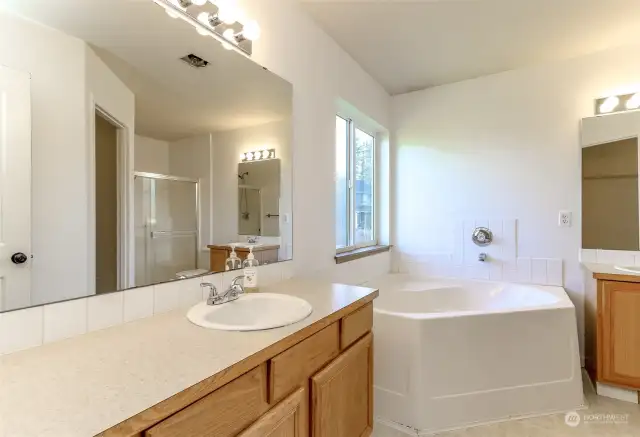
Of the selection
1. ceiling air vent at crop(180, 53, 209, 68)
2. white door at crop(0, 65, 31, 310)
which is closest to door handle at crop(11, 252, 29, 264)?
white door at crop(0, 65, 31, 310)

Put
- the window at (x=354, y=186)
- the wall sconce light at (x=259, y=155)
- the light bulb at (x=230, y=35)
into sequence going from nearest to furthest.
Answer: the light bulb at (x=230, y=35) < the wall sconce light at (x=259, y=155) < the window at (x=354, y=186)

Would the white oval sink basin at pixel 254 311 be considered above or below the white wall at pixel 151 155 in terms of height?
below

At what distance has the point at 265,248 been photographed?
1.70 metres

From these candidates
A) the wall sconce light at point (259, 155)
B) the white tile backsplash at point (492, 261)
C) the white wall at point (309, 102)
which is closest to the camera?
the wall sconce light at point (259, 155)

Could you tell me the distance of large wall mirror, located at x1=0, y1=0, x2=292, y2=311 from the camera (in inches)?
34.6

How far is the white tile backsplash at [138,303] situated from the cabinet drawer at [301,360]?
0.51 m

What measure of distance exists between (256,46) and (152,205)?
3.07ft

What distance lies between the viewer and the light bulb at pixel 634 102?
2.37 m

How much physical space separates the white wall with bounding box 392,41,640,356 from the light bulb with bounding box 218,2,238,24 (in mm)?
2133

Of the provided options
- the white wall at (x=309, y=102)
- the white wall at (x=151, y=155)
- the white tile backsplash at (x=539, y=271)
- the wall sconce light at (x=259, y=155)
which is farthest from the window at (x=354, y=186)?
the white wall at (x=151, y=155)

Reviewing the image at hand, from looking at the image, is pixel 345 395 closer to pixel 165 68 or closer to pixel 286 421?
pixel 286 421

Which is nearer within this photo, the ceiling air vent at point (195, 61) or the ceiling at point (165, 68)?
the ceiling at point (165, 68)

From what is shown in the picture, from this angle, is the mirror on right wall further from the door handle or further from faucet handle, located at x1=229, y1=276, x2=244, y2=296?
the door handle

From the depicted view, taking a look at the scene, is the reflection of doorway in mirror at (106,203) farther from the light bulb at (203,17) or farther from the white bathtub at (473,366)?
the white bathtub at (473,366)
